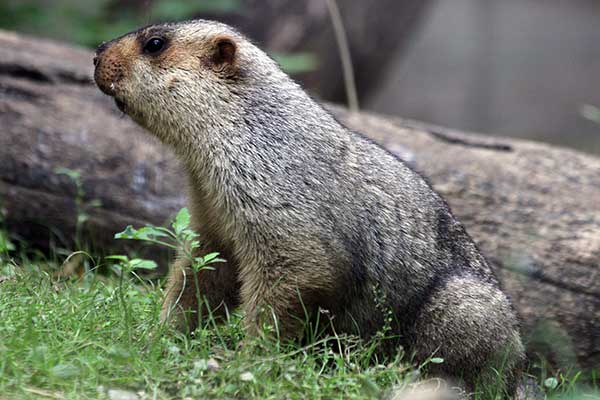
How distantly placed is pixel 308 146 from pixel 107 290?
1.56 m

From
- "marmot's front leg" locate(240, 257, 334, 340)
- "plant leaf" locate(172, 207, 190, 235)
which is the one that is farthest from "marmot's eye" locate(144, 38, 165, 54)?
"marmot's front leg" locate(240, 257, 334, 340)

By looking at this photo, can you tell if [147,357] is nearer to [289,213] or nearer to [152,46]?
[289,213]

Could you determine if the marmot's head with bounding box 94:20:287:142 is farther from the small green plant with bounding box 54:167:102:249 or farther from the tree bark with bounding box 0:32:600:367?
the tree bark with bounding box 0:32:600:367

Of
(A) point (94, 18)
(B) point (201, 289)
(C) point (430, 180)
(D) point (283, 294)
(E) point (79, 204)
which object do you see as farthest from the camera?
(A) point (94, 18)

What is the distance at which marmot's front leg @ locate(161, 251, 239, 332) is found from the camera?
5664 mm

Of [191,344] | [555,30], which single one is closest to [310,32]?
[191,344]

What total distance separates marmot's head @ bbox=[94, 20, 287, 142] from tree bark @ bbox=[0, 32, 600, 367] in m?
2.39

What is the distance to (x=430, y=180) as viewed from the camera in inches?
297

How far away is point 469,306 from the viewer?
556 cm

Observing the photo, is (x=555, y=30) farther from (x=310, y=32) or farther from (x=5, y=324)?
(x=5, y=324)

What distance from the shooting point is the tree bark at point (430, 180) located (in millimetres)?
7070

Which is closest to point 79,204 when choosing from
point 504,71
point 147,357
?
point 147,357

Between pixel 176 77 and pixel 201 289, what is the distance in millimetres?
1337

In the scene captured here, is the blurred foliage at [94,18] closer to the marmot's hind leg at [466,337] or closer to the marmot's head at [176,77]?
the marmot's head at [176,77]
